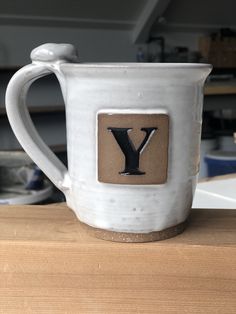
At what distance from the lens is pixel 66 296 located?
43 centimetres

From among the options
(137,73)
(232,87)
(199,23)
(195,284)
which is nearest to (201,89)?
(137,73)

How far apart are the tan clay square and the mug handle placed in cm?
6

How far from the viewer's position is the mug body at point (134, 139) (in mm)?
395

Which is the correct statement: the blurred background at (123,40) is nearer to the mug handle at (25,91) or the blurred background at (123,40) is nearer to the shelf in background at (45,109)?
the shelf in background at (45,109)

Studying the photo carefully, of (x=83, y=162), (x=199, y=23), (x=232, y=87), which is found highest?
(x=83, y=162)

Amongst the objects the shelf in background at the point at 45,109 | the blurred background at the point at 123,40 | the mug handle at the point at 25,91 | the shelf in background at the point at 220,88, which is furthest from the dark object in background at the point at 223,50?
the mug handle at the point at 25,91

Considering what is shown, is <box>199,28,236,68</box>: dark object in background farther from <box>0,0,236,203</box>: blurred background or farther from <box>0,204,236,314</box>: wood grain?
<box>0,204,236,314</box>: wood grain

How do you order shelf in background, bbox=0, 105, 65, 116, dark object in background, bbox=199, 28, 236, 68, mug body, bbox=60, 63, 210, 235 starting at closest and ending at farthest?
mug body, bbox=60, 63, 210, 235, shelf in background, bbox=0, 105, 65, 116, dark object in background, bbox=199, 28, 236, 68

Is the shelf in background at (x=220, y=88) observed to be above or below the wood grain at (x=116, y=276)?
below

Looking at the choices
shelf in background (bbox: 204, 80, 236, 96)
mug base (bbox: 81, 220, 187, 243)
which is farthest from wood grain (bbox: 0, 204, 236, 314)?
shelf in background (bbox: 204, 80, 236, 96)

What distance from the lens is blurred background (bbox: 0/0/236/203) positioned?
314 centimetres

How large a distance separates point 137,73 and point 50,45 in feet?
0.30

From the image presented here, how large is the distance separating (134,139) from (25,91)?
4.6 inches

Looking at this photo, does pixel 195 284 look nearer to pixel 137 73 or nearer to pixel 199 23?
pixel 137 73
